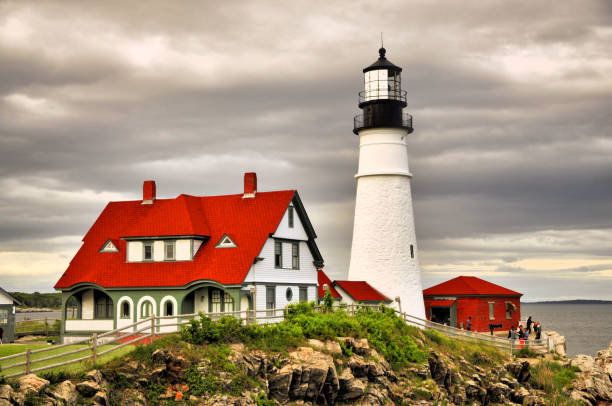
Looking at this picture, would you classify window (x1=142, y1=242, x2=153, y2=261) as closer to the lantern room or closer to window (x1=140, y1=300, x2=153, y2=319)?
window (x1=140, y1=300, x2=153, y2=319)

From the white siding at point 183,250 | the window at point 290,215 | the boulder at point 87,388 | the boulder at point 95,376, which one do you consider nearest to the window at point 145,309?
the white siding at point 183,250

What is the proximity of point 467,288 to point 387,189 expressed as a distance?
10407mm

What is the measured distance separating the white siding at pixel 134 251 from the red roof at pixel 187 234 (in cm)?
32

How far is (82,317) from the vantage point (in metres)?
36.2

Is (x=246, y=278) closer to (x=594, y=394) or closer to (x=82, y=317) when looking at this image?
(x=82, y=317)

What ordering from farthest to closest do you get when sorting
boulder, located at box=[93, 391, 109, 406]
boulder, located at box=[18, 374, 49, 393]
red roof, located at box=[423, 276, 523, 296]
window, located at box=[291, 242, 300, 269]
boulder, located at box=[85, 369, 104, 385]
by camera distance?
red roof, located at box=[423, 276, 523, 296] < window, located at box=[291, 242, 300, 269] < boulder, located at box=[85, 369, 104, 385] < boulder, located at box=[93, 391, 109, 406] < boulder, located at box=[18, 374, 49, 393]

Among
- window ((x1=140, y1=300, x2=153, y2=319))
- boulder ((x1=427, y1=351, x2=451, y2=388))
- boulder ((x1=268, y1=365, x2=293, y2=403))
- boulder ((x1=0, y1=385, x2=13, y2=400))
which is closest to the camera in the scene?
boulder ((x1=0, y1=385, x2=13, y2=400))

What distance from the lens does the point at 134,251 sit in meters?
36.3

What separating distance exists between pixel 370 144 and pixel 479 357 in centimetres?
1508

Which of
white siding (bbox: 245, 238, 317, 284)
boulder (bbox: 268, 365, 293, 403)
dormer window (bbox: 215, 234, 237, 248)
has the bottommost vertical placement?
boulder (bbox: 268, 365, 293, 403)

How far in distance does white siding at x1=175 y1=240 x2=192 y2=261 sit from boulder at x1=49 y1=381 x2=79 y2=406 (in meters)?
17.0

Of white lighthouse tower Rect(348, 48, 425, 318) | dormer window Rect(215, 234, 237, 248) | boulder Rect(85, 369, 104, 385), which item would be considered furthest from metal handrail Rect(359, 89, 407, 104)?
boulder Rect(85, 369, 104, 385)

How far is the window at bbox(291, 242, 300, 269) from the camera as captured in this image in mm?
37188

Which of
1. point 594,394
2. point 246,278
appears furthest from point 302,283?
point 594,394
